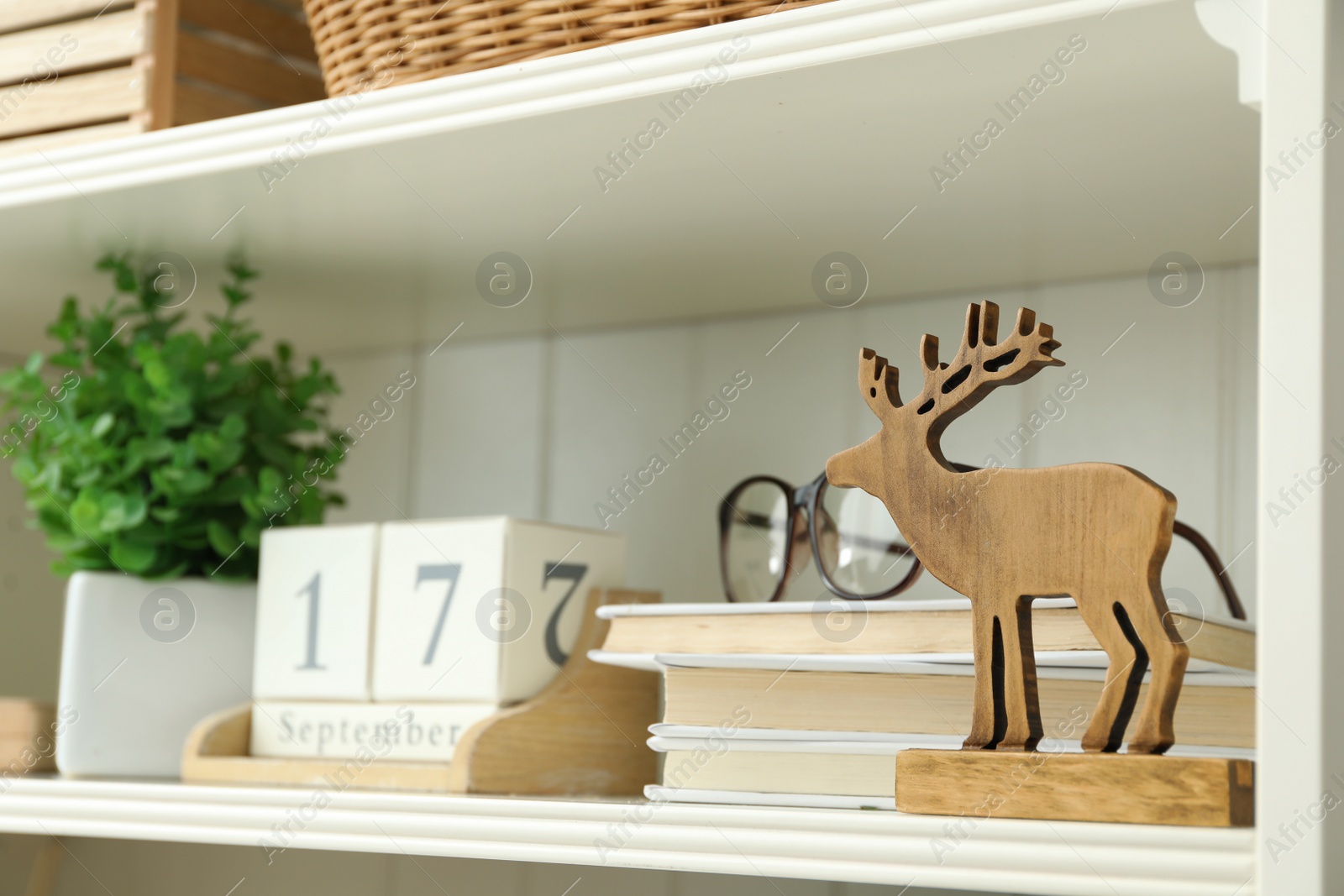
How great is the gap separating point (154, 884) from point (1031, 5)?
1.10 metres

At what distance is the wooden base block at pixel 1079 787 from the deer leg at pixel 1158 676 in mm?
11

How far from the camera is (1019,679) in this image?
0.57 metres

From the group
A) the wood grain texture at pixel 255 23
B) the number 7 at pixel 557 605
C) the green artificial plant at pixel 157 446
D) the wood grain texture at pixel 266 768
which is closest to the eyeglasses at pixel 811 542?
the number 7 at pixel 557 605

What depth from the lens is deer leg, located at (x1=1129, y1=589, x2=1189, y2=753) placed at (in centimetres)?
53

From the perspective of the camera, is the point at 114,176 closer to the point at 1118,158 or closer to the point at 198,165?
the point at 198,165

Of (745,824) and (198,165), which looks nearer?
(745,824)

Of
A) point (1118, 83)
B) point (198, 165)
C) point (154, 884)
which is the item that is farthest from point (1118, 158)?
point (154, 884)

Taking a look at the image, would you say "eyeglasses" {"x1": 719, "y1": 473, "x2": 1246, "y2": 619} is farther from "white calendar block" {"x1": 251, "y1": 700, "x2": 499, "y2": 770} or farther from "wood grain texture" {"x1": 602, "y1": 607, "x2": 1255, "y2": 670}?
"white calendar block" {"x1": 251, "y1": 700, "x2": 499, "y2": 770}

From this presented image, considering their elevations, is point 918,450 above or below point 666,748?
above

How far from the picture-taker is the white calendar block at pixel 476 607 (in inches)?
32.3

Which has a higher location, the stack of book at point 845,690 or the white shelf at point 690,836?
the stack of book at point 845,690

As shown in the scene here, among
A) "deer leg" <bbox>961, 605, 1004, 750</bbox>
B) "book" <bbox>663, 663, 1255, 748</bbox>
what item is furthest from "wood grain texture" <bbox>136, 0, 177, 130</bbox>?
"deer leg" <bbox>961, 605, 1004, 750</bbox>

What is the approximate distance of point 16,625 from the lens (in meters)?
1.25

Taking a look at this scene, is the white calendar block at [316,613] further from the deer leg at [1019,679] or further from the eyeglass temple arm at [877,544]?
the deer leg at [1019,679]
